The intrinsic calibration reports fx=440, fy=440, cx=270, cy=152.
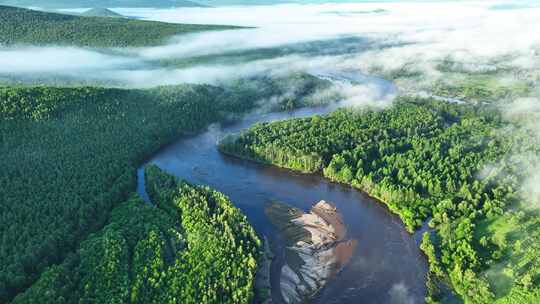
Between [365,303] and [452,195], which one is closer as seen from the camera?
[365,303]

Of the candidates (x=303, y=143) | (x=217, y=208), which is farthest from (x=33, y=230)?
(x=303, y=143)

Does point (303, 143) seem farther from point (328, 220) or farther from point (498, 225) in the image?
point (498, 225)

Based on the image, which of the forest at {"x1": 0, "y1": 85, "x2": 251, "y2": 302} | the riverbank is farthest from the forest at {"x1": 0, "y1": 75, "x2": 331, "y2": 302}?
the riverbank

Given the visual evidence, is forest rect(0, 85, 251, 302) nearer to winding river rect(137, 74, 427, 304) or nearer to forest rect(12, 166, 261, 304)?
forest rect(12, 166, 261, 304)

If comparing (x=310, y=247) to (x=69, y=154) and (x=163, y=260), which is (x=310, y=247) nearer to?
(x=163, y=260)

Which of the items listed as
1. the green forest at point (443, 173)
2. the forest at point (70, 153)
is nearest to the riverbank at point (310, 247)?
the green forest at point (443, 173)

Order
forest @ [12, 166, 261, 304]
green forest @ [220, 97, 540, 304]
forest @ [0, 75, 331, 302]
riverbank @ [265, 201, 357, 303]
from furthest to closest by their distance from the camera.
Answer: forest @ [0, 75, 331, 302] → riverbank @ [265, 201, 357, 303] → green forest @ [220, 97, 540, 304] → forest @ [12, 166, 261, 304]

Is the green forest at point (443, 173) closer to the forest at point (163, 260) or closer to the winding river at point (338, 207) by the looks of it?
the winding river at point (338, 207)
